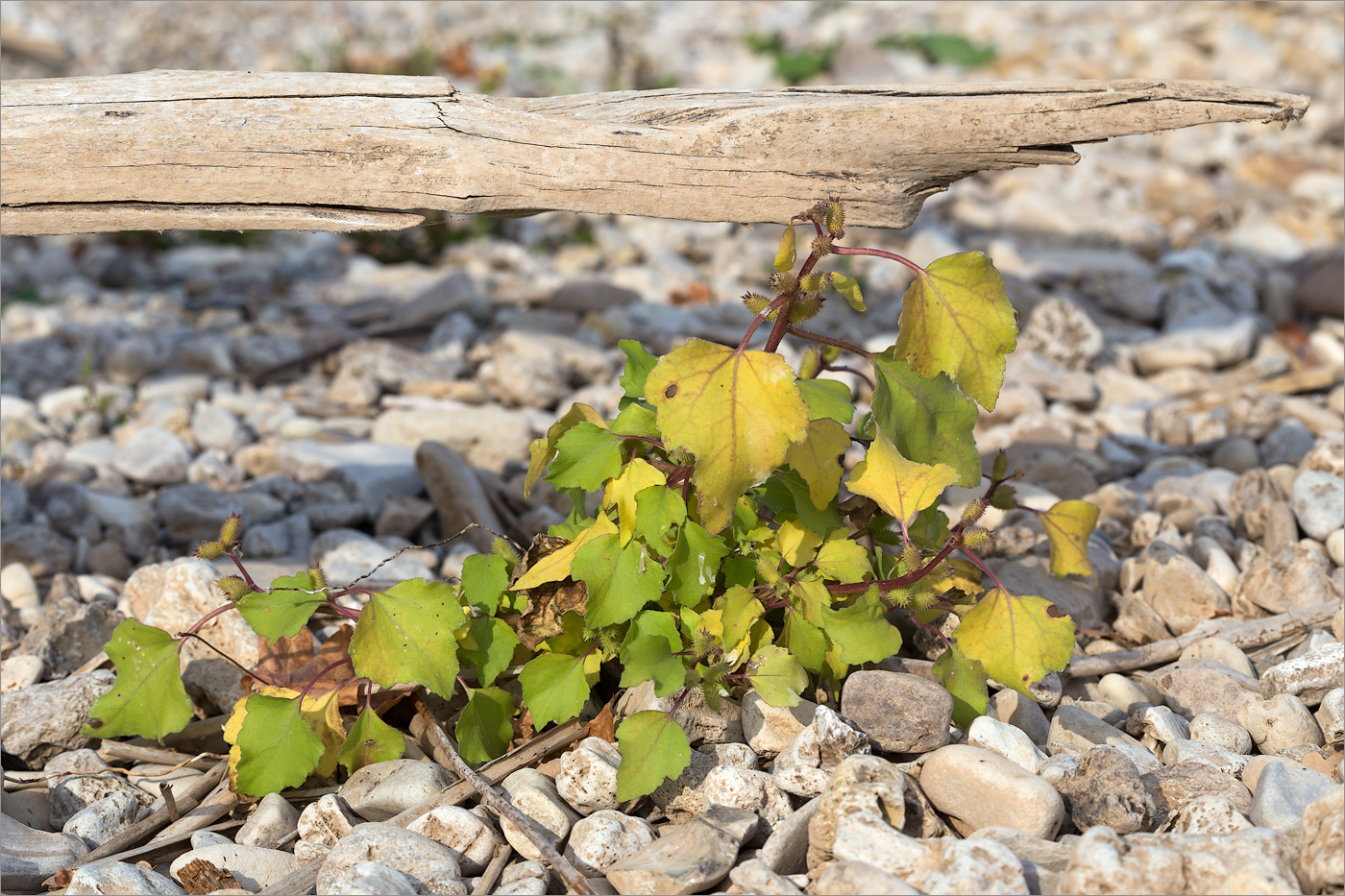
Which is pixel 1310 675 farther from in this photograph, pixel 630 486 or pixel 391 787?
pixel 391 787

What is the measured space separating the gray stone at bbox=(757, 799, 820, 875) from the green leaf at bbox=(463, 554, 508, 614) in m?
0.75

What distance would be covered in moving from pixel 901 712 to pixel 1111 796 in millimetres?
408

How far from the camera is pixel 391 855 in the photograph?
201 cm

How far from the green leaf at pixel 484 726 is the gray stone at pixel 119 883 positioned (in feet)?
1.92

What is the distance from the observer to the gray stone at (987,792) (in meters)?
2.00

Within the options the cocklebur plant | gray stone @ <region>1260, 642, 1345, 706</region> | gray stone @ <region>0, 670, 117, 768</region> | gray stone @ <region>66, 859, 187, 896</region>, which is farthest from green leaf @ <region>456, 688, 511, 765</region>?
gray stone @ <region>1260, 642, 1345, 706</region>

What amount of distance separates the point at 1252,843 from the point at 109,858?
6.94ft

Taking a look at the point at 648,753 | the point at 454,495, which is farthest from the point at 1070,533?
the point at 454,495

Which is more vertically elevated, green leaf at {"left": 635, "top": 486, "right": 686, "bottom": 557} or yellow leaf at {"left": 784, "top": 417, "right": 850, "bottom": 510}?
yellow leaf at {"left": 784, "top": 417, "right": 850, "bottom": 510}

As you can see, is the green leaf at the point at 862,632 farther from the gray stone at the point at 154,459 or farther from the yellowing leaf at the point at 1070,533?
the gray stone at the point at 154,459

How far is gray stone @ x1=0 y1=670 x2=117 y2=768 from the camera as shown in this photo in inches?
102

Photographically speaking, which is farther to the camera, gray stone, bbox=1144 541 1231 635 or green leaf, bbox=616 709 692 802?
gray stone, bbox=1144 541 1231 635

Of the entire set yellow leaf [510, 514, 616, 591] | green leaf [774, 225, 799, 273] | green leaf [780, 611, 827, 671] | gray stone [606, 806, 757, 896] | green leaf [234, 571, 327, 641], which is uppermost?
green leaf [774, 225, 799, 273]

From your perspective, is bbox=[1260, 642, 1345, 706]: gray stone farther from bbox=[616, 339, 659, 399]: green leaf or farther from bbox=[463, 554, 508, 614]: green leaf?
bbox=[463, 554, 508, 614]: green leaf
